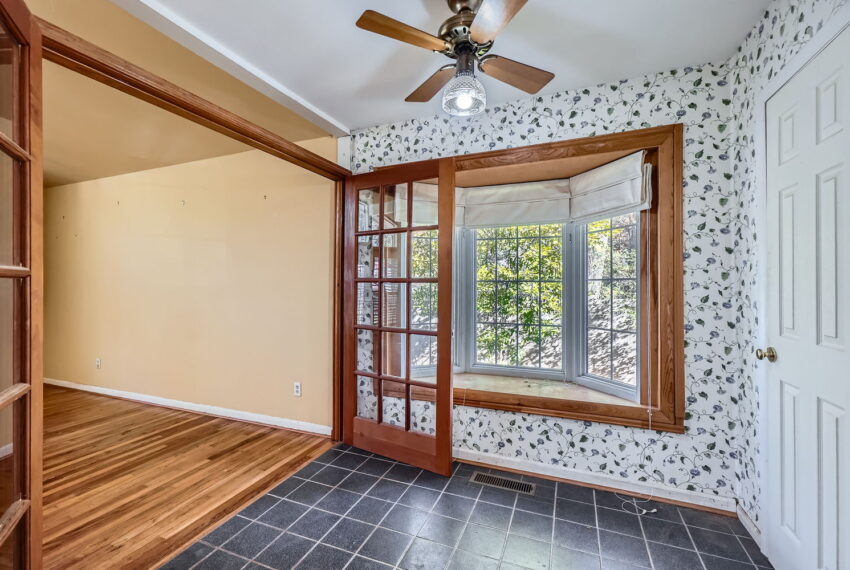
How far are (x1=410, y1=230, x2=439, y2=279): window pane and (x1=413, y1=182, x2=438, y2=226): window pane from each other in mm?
82

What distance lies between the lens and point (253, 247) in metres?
3.48

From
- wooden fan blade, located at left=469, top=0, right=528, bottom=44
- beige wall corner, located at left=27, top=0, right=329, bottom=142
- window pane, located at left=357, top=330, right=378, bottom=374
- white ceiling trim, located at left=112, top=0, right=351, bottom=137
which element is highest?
beige wall corner, located at left=27, top=0, right=329, bottom=142

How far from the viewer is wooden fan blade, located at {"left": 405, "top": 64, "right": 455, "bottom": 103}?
175cm

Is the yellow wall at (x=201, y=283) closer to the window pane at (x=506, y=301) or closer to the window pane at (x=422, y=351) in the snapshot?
the window pane at (x=422, y=351)

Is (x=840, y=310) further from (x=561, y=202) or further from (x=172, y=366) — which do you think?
(x=172, y=366)

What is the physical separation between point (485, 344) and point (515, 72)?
214cm

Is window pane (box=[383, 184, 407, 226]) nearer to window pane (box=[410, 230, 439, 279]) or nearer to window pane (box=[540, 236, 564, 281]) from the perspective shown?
window pane (box=[410, 230, 439, 279])

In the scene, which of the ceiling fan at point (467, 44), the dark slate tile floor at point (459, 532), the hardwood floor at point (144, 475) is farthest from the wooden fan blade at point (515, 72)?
the hardwood floor at point (144, 475)

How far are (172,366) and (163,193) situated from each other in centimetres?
178

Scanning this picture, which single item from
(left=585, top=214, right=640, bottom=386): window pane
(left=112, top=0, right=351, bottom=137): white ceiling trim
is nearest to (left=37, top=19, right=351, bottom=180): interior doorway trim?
(left=112, top=0, right=351, bottom=137): white ceiling trim

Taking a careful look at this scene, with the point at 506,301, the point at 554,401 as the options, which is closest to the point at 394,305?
the point at 506,301

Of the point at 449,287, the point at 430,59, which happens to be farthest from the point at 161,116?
the point at 449,287

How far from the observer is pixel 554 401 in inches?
96.3

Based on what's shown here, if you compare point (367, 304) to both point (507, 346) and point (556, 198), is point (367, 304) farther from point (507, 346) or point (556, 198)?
point (556, 198)
